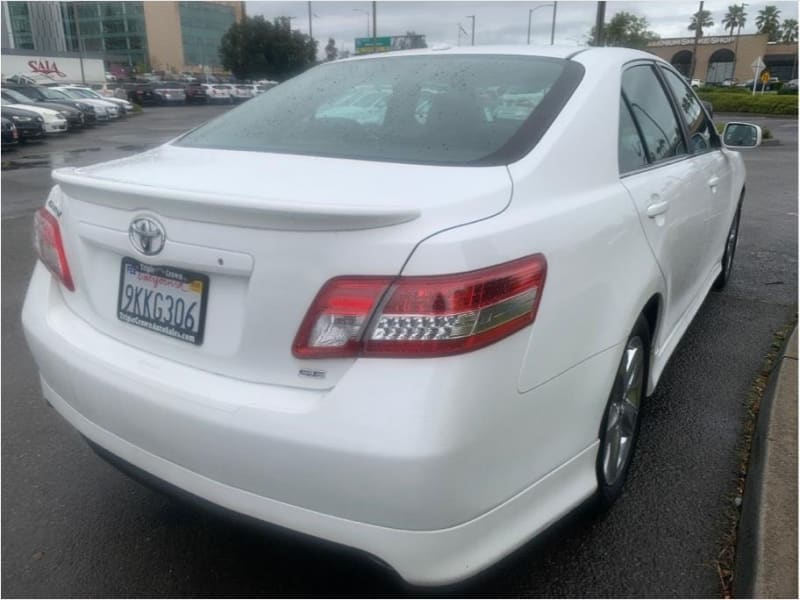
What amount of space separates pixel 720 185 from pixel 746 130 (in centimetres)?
91

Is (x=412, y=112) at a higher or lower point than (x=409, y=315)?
higher

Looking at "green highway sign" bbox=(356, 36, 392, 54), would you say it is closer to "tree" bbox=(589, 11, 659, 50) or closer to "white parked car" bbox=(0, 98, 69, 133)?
"tree" bbox=(589, 11, 659, 50)

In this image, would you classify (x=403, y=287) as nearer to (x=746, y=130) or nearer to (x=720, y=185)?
(x=720, y=185)

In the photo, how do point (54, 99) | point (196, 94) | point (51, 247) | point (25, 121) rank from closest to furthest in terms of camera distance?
point (51, 247) → point (25, 121) → point (54, 99) → point (196, 94)

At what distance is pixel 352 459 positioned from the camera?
1560mm

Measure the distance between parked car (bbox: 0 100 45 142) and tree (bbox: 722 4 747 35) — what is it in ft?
321

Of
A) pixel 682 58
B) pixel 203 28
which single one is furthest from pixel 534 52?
pixel 203 28

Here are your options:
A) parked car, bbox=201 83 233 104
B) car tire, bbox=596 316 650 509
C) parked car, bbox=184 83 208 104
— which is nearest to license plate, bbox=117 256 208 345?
car tire, bbox=596 316 650 509

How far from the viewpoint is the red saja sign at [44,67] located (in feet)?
172

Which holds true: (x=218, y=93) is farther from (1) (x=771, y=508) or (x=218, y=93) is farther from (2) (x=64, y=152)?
(1) (x=771, y=508)

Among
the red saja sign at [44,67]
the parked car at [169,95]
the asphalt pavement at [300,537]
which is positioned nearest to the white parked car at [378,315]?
the asphalt pavement at [300,537]

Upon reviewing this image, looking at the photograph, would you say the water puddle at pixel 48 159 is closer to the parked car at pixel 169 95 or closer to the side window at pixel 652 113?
the side window at pixel 652 113

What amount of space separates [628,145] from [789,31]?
104m

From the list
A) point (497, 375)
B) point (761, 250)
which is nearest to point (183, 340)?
point (497, 375)
